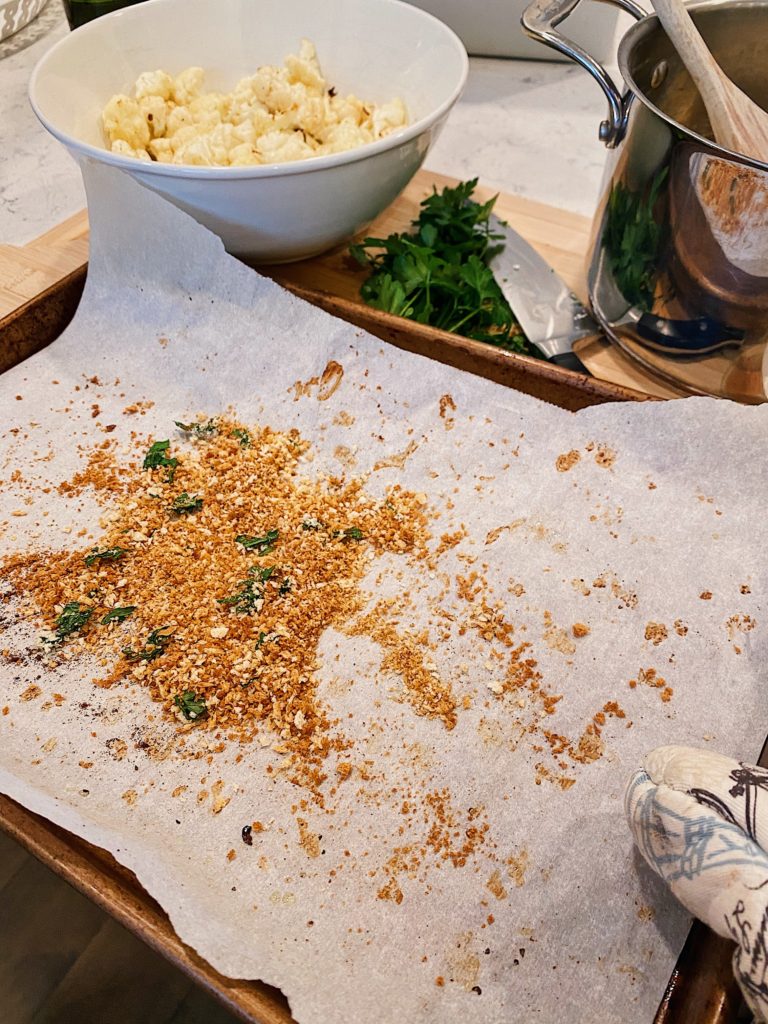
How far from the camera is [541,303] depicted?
3.21ft

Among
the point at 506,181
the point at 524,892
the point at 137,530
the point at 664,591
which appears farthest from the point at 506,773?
the point at 506,181

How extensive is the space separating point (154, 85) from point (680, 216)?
0.73 m

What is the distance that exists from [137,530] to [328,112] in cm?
64

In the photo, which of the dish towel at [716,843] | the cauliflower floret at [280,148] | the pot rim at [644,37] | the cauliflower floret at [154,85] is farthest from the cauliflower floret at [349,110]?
the dish towel at [716,843]

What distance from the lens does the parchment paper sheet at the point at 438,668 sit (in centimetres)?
55

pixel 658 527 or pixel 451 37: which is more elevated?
pixel 451 37

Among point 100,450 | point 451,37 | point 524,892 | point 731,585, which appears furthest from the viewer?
point 451,37

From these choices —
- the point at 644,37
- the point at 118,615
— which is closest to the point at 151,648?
the point at 118,615

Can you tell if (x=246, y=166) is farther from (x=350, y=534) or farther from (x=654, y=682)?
(x=654, y=682)

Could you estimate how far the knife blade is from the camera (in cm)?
93

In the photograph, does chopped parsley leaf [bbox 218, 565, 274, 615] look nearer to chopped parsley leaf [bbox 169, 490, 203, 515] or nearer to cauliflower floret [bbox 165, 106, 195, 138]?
chopped parsley leaf [bbox 169, 490, 203, 515]

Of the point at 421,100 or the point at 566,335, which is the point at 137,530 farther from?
the point at 421,100

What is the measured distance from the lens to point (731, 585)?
2.35 ft

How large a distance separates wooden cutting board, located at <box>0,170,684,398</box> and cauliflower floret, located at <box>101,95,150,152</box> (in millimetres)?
171
